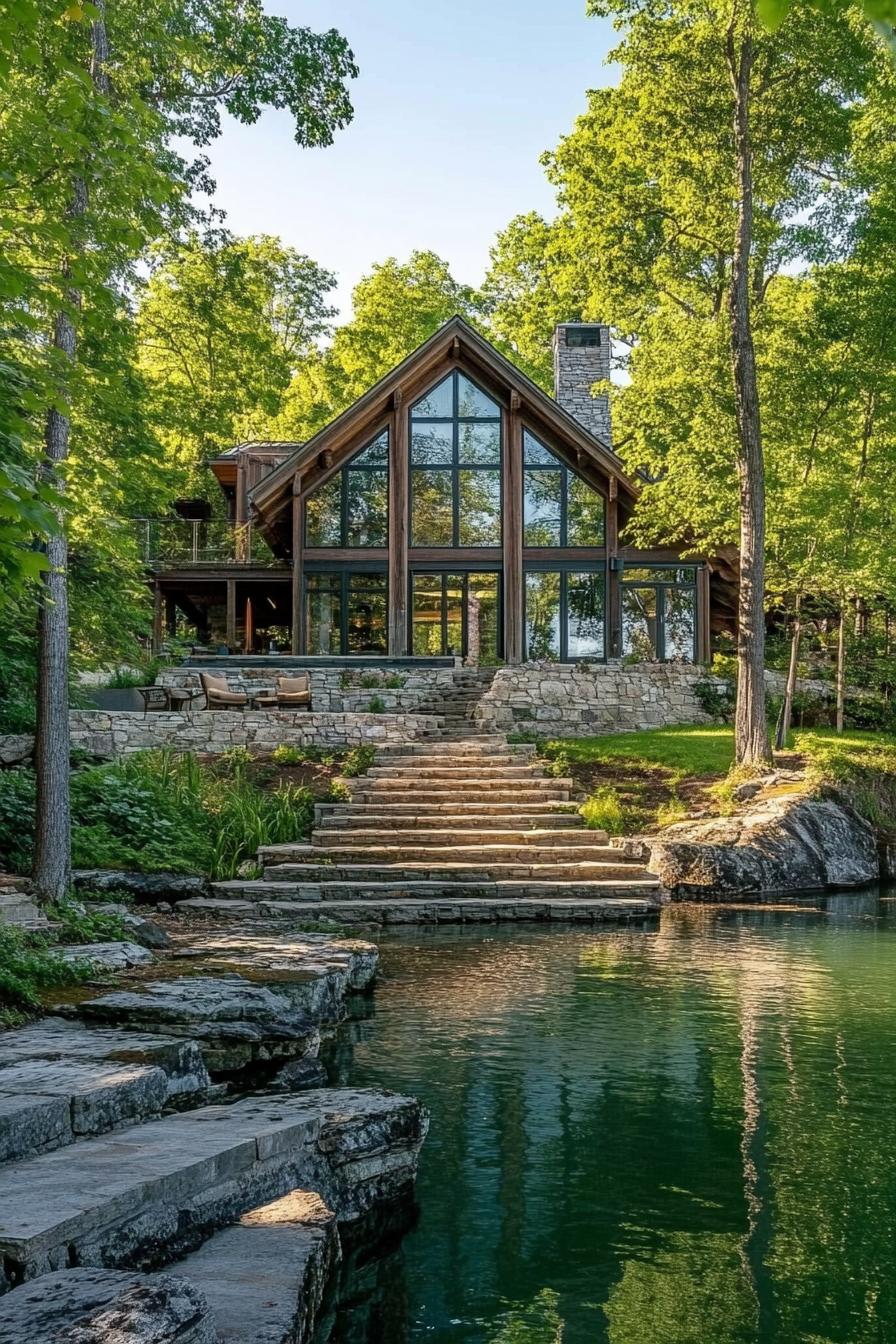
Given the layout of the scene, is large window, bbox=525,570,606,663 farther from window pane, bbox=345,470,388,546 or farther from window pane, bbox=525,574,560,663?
window pane, bbox=345,470,388,546

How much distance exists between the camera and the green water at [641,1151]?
11.8ft

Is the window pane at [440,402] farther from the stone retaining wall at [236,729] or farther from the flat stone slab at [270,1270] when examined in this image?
the flat stone slab at [270,1270]

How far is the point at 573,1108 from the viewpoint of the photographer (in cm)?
551

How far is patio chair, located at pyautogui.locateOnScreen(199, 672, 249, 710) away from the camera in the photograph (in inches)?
733

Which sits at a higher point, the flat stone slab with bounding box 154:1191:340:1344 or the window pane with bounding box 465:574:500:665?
the window pane with bounding box 465:574:500:665

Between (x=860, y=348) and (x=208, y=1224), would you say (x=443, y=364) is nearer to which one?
(x=860, y=348)

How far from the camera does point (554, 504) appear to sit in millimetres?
25016

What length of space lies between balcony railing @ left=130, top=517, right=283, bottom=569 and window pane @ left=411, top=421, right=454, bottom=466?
4.06 metres

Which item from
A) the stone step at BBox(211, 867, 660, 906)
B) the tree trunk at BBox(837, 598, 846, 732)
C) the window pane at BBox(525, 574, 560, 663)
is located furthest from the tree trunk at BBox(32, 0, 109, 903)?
the window pane at BBox(525, 574, 560, 663)

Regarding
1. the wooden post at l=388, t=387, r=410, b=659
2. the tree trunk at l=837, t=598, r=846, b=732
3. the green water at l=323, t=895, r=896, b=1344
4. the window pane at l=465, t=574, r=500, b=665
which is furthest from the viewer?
the window pane at l=465, t=574, r=500, b=665

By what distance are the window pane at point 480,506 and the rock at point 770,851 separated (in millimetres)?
11809

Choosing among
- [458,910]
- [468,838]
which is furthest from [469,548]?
[458,910]

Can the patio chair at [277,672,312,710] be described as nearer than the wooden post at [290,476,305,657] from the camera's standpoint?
Yes

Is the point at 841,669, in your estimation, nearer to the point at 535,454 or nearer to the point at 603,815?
the point at 603,815
